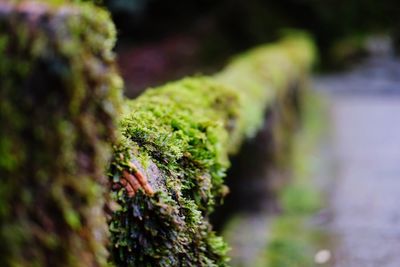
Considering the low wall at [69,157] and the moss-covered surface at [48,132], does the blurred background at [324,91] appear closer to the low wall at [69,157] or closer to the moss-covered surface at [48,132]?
the low wall at [69,157]

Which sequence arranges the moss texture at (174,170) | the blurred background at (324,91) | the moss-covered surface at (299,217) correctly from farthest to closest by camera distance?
the blurred background at (324,91) → the moss-covered surface at (299,217) → the moss texture at (174,170)

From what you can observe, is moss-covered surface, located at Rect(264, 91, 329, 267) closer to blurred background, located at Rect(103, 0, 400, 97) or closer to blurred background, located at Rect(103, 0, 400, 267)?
blurred background, located at Rect(103, 0, 400, 267)

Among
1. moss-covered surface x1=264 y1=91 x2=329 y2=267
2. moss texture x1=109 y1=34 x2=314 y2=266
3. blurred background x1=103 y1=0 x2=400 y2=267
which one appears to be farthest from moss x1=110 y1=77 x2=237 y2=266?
moss-covered surface x1=264 y1=91 x2=329 y2=267

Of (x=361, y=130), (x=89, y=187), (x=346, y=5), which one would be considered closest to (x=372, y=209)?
(x=361, y=130)

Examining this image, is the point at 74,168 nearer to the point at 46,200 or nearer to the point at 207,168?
the point at 46,200

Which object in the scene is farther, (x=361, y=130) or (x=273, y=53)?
(x=361, y=130)

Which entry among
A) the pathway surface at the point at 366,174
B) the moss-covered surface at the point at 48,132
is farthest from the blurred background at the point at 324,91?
the moss-covered surface at the point at 48,132

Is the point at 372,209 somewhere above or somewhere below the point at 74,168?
above
